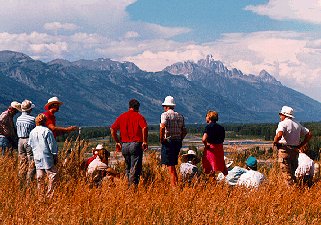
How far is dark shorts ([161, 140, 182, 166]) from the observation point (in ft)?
29.9

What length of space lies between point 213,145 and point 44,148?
11.9 ft

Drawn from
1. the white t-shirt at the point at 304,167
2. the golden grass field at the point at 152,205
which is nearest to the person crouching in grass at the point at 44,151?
the golden grass field at the point at 152,205

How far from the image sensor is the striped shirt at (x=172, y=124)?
9312 mm

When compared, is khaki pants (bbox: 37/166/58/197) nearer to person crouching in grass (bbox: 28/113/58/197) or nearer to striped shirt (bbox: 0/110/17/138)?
person crouching in grass (bbox: 28/113/58/197)

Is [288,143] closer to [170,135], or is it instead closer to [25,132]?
[170,135]

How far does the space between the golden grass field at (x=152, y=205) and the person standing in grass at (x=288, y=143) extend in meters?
0.88

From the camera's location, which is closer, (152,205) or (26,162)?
(152,205)

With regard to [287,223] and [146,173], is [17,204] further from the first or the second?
[146,173]

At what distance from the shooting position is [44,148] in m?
7.42

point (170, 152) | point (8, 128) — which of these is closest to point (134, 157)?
point (170, 152)

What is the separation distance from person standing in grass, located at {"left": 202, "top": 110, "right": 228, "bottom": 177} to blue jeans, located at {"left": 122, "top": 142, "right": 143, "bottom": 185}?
1.42m

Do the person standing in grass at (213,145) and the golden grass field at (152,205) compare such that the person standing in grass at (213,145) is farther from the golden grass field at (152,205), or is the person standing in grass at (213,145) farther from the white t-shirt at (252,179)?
the golden grass field at (152,205)

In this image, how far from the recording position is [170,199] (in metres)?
6.67

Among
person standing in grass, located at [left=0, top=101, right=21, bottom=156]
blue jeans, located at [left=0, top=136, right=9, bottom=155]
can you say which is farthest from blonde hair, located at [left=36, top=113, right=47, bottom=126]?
blue jeans, located at [left=0, top=136, right=9, bottom=155]
